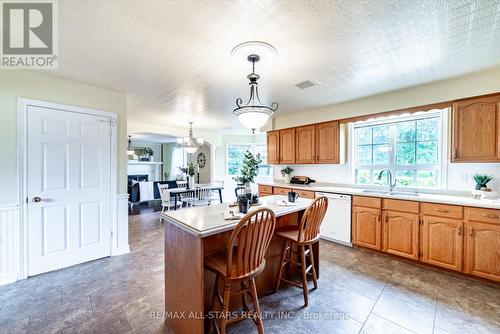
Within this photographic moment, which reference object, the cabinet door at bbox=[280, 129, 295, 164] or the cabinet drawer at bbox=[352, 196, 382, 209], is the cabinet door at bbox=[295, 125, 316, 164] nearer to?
the cabinet door at bbox=[280, 129, 295, 164]

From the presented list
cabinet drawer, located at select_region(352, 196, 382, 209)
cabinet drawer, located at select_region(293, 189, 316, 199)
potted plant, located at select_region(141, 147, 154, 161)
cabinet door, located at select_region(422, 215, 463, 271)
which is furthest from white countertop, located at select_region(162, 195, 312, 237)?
potted plant, located at select_region(141, 147, 154, 161)

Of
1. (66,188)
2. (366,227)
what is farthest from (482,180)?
(66,188)

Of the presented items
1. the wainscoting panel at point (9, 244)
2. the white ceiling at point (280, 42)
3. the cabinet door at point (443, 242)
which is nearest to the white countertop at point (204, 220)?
the white ceiling at point (280, 42)

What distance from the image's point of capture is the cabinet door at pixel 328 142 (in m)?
3.97

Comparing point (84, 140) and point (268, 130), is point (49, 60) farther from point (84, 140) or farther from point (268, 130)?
point (268, 130)

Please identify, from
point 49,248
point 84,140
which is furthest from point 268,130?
point 49,248

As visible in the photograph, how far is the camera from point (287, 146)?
4781 millimetres

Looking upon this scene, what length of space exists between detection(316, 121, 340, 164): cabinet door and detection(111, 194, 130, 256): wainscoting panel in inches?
135

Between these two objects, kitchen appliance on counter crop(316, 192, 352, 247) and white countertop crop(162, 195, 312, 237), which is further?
kitchen appliance on counter crop(316, 192, 352, 247)

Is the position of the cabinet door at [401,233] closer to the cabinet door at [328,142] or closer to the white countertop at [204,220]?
the cabinet door at [328,142]

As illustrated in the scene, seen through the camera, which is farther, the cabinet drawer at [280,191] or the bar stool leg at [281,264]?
the cabinet drawer at [280,191]

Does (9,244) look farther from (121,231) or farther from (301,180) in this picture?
(301,180)

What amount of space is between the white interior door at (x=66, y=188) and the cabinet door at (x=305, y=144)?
11.0ft

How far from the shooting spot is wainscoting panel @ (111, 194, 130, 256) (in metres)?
3.20
